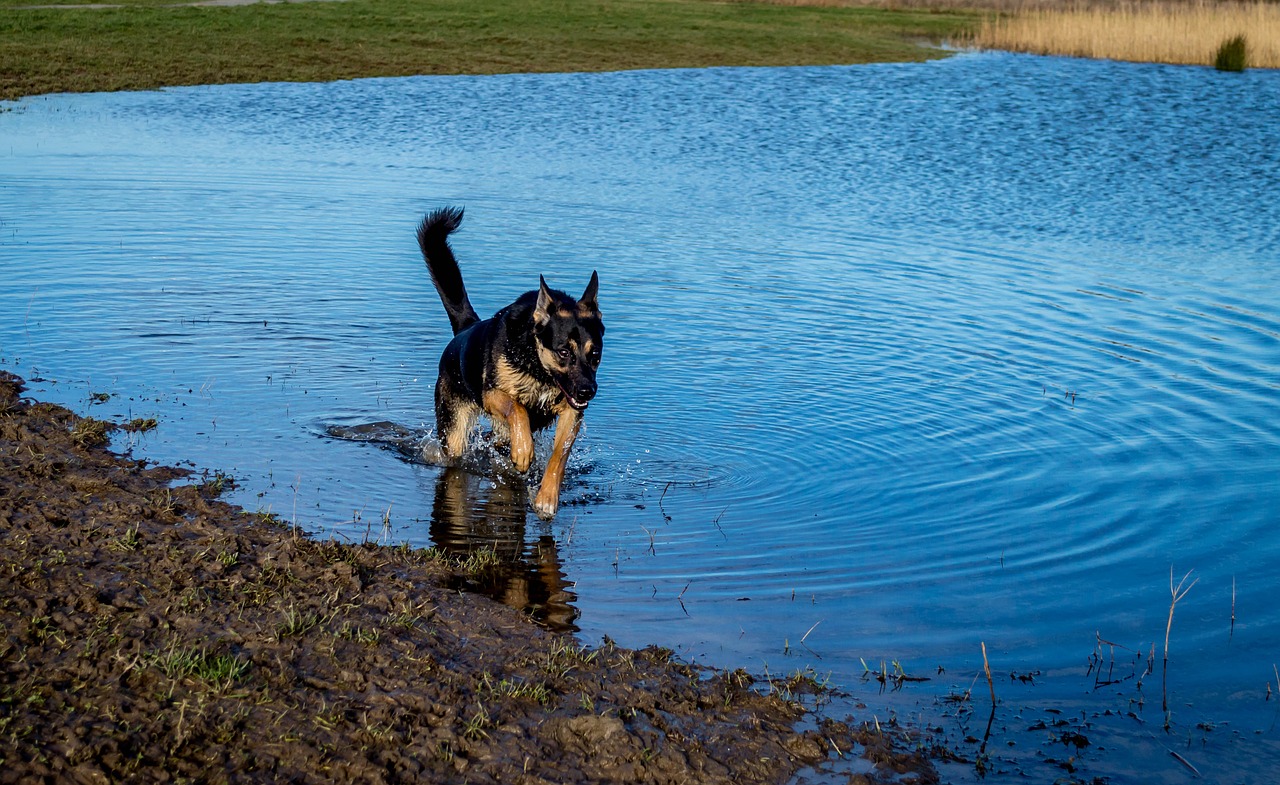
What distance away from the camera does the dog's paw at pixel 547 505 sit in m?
7.21

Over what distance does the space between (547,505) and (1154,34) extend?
3332 cm

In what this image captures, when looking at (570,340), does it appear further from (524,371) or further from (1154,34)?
(1154,34)

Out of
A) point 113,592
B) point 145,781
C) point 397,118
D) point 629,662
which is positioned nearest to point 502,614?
point 629,662

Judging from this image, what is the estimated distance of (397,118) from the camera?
24141mm

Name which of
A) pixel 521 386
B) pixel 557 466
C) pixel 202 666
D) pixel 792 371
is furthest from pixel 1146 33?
pixel 202 666

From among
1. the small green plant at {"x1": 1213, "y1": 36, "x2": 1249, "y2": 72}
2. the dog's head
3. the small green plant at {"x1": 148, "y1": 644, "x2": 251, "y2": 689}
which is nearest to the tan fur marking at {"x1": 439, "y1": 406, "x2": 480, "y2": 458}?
the dog's head

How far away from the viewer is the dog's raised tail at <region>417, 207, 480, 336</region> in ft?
28.6

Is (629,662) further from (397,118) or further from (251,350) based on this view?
(397,118)

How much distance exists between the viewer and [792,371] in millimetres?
10250

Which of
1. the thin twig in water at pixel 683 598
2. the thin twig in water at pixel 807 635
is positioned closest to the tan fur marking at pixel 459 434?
the thin twig in water at pixel 683 598

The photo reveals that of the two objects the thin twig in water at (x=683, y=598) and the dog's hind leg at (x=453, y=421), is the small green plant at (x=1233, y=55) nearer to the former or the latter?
the dog's hind leg at (x=453, y=421)

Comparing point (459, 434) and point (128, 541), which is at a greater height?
point (128, 541)

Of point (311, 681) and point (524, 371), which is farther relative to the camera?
point (524, 371)

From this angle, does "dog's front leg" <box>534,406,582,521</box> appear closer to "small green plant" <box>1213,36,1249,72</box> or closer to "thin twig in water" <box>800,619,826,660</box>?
"thin twig in water" <box>800,619,826,660</box>
